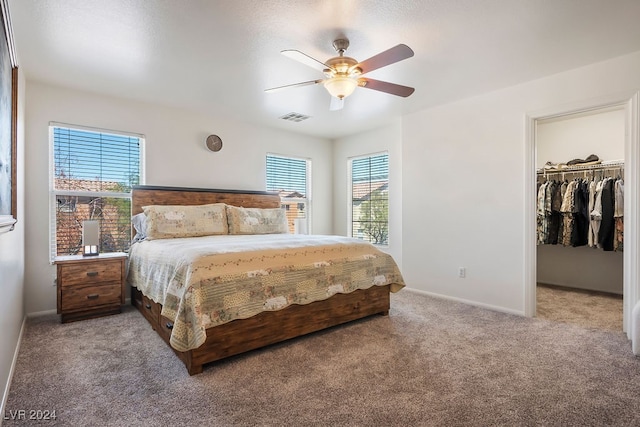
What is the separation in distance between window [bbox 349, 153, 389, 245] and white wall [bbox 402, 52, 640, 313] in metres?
0.66

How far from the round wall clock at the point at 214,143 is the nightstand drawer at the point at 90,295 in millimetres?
A: 2028

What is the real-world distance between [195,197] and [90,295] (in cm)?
157

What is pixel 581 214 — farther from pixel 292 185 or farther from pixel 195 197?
pixel 195 197

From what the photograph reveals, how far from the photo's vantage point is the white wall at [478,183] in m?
3.17

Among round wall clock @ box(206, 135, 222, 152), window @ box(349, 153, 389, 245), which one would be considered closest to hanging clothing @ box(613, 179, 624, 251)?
window @ box(349, 153, 389, 245)

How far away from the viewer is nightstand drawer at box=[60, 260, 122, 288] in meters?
3.13

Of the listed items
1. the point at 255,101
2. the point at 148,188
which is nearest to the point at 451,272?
the point at 255,101

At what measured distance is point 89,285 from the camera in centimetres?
325

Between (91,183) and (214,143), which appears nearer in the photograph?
(91,183)

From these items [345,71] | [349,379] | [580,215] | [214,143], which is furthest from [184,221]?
[580,215]

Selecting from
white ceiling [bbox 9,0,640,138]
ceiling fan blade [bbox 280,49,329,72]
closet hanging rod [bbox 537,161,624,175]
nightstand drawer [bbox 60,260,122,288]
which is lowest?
nightstand drawer [bbox 60,260,122,288]

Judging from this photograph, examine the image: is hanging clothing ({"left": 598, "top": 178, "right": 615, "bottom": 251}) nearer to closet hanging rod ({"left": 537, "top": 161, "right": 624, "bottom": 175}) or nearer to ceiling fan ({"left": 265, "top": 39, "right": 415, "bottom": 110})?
closet hanging rod ({"left": 537, "top": 161, "right": 624, "bottom": 175})

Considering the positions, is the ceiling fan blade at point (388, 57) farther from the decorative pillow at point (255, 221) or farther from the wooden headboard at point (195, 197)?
the wooden headboard at point (195, 197)

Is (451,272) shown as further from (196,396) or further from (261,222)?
(196,396)
